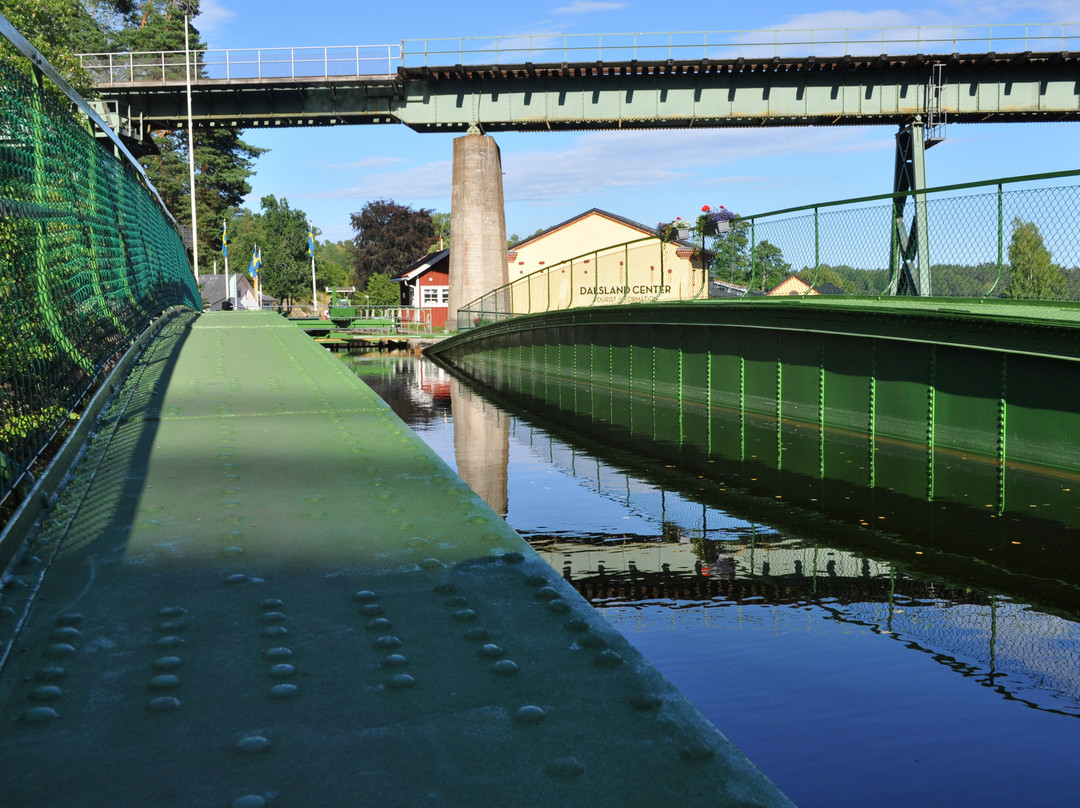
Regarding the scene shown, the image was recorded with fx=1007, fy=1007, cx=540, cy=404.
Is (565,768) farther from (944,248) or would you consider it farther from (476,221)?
(476,221)

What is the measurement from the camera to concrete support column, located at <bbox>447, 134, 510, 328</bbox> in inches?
1583

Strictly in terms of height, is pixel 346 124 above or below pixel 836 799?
above

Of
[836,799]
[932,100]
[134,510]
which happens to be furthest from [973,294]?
[932,100]

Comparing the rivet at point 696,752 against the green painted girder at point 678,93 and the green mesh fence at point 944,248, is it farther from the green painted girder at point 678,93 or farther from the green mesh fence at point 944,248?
the green painted girder at point 678,93

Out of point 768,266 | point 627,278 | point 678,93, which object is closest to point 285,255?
point 678,93

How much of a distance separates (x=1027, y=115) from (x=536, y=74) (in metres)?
18.2

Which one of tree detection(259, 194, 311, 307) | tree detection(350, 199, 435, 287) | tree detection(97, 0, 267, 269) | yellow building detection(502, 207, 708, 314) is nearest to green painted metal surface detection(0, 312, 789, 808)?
yellow building detection(502, 207, 708, 314)

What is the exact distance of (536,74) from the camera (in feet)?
126

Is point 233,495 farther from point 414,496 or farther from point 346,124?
point 346,124

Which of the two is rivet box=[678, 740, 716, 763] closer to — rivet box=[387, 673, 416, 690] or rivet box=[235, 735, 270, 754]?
rivet box=[387, 673, 416, 690]

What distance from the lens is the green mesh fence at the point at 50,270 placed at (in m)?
5.34

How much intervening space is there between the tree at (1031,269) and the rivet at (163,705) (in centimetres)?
1102

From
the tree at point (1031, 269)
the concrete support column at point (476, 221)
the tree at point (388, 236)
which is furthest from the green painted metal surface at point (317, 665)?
the tree at point (388, 236)

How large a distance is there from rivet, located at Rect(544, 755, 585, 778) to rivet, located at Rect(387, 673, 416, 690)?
0.61m
